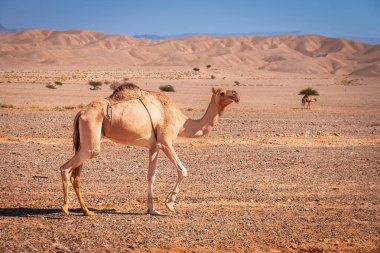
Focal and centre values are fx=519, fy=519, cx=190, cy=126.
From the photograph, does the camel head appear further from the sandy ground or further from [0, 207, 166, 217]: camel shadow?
[0, 207, 166, 217]: camel shadow

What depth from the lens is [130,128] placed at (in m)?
8.44

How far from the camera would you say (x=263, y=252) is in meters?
7.11

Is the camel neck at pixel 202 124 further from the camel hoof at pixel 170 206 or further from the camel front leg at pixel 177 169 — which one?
the camel hoof at pixel 170 206

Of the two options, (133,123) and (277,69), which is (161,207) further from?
(277,69)

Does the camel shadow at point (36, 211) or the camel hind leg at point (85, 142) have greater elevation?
the camel hind leg at point (85, 142)

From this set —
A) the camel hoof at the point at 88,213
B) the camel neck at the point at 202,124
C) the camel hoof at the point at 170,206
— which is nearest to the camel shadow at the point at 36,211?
the camel hoof at the point at 88,213

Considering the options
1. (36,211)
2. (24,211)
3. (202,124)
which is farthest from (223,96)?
(24,211)

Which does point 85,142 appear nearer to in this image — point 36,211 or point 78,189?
point 78,189

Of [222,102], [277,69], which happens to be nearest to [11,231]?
[222,102]

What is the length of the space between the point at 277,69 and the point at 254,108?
97.1m

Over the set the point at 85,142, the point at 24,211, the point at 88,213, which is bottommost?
the point at 24,211

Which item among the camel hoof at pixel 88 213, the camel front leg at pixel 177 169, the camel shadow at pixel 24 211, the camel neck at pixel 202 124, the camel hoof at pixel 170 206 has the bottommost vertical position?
the camel shadow at pixel 24 211

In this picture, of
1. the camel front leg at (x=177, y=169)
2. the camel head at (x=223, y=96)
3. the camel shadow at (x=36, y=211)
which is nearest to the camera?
the camel shadow at (x=36, y=211)

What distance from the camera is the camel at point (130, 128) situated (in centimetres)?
823
